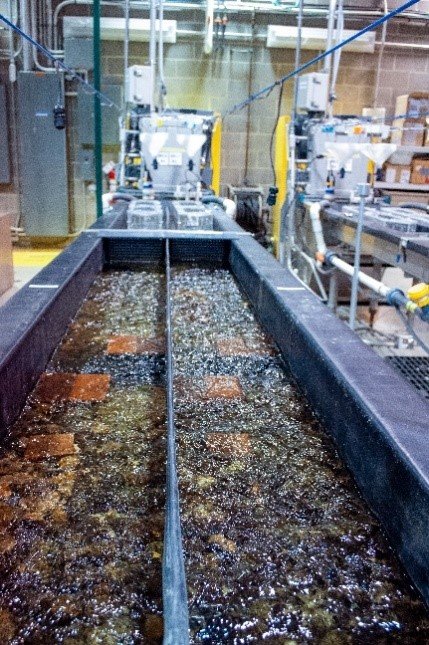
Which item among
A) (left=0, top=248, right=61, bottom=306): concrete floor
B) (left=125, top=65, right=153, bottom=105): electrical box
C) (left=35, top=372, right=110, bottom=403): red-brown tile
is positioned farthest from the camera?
(left=0, top=248, right=61, bottom=306): concrete floor

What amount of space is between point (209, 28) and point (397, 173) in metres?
2.83

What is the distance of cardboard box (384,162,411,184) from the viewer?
23.2 feet

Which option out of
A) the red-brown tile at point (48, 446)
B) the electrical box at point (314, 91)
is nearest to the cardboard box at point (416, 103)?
the electrical box at point (314, 91)

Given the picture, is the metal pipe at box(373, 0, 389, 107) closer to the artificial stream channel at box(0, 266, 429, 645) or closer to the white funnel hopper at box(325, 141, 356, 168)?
the white funnel hopper at box(325, 141, 356, 168)

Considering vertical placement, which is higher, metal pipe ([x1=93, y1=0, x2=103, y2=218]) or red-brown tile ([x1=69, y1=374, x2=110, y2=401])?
metal pipe ([x1=93, y1=0, x2=103, y2=218])

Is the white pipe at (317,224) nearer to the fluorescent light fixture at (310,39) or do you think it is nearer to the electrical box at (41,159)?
the fluorescent light fixture at (310,39)

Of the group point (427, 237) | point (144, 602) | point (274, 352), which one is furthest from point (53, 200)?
point (144, 602)

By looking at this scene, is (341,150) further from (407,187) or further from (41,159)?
(41,159)

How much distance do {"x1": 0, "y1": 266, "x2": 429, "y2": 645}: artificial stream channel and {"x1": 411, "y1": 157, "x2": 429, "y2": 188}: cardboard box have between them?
5.70 metres

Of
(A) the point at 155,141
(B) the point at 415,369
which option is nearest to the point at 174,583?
(B) the point at 415,369

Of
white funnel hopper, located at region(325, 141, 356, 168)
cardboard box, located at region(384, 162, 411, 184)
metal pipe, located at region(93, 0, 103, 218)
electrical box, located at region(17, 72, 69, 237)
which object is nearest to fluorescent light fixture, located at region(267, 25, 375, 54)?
cardboard box, located at region(384, 162, 411, 184)

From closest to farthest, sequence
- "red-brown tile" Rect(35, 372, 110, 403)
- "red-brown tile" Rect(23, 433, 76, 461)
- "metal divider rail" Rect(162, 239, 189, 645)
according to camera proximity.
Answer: "metal divider rail" Rect(162, 239, 189, 645) < "red-brown tile" Rect(23, 433, 76, 461) < "red-brown tile" Rect(35, 372, 110, 403)

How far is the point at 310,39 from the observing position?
6.99 metres

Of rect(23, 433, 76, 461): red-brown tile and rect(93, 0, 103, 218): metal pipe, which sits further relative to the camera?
rect(93, 0, 103, 218): metal pipe
